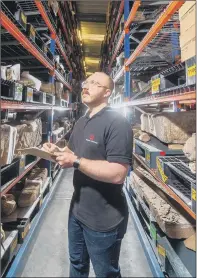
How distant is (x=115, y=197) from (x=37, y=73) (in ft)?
12.4

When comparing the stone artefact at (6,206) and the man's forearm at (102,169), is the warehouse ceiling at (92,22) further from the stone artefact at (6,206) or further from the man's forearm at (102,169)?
the man's forearm at (102,169)

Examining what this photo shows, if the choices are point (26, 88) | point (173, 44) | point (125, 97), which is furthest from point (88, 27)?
point (26, 88)

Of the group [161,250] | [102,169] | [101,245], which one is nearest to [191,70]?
[102,169]

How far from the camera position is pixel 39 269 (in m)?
2.28

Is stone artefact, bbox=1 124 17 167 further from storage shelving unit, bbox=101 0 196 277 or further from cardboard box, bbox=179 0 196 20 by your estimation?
cardboard box, bbox=179 0 196 20

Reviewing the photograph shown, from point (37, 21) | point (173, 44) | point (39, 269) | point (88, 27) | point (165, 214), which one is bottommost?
point (39, 269)

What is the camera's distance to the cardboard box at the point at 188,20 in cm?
128

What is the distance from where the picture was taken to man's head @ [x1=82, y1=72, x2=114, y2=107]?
177 cm

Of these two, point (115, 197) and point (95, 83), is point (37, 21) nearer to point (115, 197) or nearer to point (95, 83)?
point (95, 83)

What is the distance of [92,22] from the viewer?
26.7 ft

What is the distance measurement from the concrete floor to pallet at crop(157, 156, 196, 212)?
1.05 metres

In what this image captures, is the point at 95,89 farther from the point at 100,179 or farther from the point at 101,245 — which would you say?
the point at 101,245

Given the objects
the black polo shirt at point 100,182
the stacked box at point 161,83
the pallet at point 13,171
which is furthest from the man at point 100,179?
the pallet at point 13,171

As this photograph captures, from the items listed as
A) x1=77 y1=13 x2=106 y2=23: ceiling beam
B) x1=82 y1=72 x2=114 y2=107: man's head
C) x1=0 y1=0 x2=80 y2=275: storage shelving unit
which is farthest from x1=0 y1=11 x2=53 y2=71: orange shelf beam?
x1=77 y1=13 x2=106 y2=23: ceiling beam
